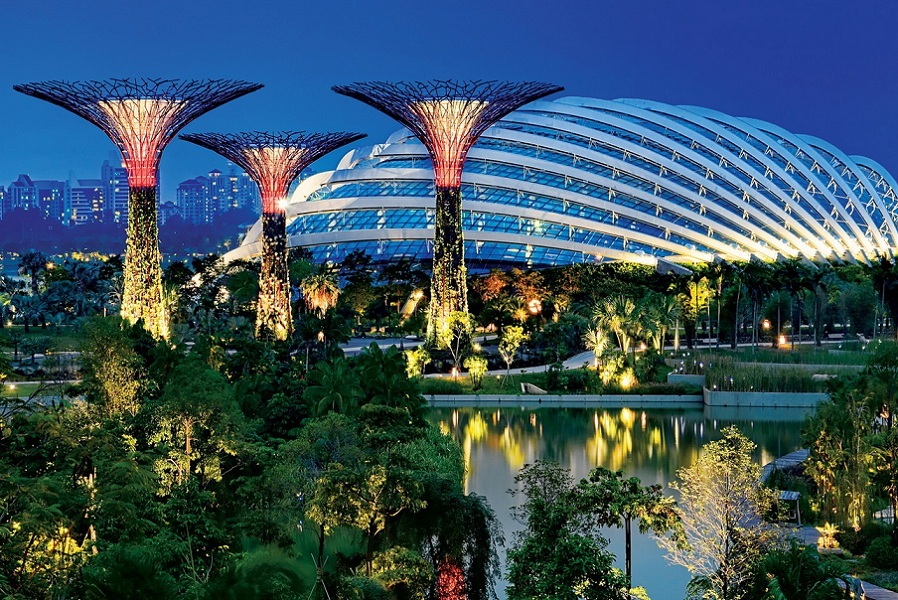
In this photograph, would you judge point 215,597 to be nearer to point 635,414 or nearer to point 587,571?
point 587,571

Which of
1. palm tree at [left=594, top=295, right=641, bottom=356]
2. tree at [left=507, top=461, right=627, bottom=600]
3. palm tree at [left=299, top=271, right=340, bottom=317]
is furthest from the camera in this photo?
palm tree at [left=299, top=271, right=340, bottom=317]

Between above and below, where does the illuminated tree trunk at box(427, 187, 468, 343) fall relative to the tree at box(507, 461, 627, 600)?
above

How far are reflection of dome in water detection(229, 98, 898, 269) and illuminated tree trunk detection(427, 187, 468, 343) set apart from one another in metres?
34.1

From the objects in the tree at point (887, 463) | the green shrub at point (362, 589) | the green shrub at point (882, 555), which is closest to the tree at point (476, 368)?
the tree at point (887, 463)

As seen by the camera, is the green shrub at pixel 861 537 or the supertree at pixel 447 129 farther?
the supertree at pixel 447 129

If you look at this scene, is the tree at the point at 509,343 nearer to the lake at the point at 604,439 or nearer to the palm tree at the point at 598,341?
the palm tree at the point at 598,341

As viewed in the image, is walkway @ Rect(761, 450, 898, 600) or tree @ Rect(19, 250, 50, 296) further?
tree @ Rect(19, 250, 50, 296)

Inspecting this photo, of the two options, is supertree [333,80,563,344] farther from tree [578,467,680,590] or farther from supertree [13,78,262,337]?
tree [578,467,680,590]

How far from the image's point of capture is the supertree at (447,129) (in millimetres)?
61781

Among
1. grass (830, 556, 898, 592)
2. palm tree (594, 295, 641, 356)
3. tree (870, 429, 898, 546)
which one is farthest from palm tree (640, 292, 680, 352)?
grass (830, 556, 898, 592)

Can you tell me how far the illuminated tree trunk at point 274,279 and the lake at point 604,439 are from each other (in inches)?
582

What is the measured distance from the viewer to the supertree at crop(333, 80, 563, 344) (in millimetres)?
61781

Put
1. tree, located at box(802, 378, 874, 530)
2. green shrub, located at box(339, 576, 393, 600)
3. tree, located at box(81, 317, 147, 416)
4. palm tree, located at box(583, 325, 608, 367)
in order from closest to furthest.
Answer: green shrub, located at box(339, 576, 393, 600)
tree, located at box(802, 378, 874, 530)
tree, located at box(81, 317, 147, 416)
palm tree, located at box(583, 325, 608, 367)

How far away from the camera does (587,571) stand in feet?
77.6
